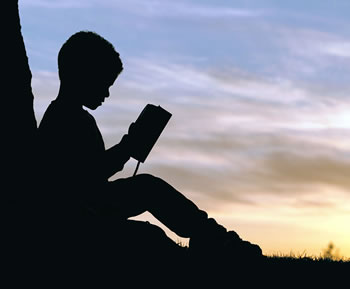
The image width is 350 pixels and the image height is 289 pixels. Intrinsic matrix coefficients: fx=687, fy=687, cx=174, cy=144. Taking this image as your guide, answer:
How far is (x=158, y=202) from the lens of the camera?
6223mm

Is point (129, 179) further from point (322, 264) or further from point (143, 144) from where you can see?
point (322, 264)

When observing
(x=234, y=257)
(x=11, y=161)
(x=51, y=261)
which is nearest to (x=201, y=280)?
(x=234, y=257)

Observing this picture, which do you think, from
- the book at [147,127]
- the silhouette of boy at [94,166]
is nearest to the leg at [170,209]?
the silhouette of boy at [94,166]

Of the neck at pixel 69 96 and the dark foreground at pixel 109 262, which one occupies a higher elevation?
the neck at pixel 69 96

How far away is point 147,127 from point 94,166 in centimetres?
61

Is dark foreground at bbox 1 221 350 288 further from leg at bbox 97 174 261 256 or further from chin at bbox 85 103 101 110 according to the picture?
chin at bbox 85 103 101 110

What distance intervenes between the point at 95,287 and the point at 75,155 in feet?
3.88

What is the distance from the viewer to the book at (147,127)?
6.24m

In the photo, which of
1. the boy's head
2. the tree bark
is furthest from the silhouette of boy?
the tree bark

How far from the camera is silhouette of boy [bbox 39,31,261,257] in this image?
6.02m

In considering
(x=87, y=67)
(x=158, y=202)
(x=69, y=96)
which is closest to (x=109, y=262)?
(x=158, y=202)

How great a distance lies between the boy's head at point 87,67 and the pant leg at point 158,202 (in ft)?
2.69

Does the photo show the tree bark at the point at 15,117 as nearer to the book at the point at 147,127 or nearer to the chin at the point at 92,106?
the chin at the point at 92,106

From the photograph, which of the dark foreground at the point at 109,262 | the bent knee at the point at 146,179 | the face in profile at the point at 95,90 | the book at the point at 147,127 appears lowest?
the dark foreground at the point at 109,262
